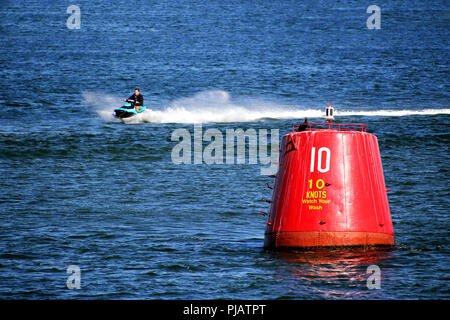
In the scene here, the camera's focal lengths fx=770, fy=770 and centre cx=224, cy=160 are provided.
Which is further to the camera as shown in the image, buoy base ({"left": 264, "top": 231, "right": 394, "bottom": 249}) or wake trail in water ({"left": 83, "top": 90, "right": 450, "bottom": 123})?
wake trail in water ({"left": 83, "top": 90, "right": 450, "bottom": 123})

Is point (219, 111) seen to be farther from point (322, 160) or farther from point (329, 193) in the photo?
point (329, 193)

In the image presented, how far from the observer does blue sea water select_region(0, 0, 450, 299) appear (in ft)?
62.5

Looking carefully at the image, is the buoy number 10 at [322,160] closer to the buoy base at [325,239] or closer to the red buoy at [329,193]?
the red buoy at [329,193]

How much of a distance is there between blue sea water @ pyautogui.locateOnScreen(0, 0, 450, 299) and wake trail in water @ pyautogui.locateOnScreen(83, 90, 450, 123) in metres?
0.21

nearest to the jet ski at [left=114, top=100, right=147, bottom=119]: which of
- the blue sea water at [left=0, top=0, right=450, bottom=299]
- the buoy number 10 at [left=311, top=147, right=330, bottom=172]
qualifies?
the blue sea water at [left=0, top=0, right=450, bottom=299]

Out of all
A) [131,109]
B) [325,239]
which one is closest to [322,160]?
[325,239]

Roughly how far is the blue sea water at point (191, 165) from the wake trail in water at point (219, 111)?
0.21 meters

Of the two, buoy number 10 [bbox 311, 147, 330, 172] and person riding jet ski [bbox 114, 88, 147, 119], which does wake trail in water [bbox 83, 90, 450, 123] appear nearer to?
person riding jet ski [bbox 114, 88, 147, 119]

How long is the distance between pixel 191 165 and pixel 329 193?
70.6 feet

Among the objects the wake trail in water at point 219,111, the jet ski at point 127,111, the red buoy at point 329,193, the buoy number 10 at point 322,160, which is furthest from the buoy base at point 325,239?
the wake trail in water at point 219,111

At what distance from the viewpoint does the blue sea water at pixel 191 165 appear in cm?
1905

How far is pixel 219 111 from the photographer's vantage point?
6238cm

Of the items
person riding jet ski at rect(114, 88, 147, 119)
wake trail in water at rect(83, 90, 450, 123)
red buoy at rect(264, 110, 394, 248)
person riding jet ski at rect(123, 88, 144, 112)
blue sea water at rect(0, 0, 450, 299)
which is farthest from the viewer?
wake trail in water at rect(83, 90, 450, 123)
